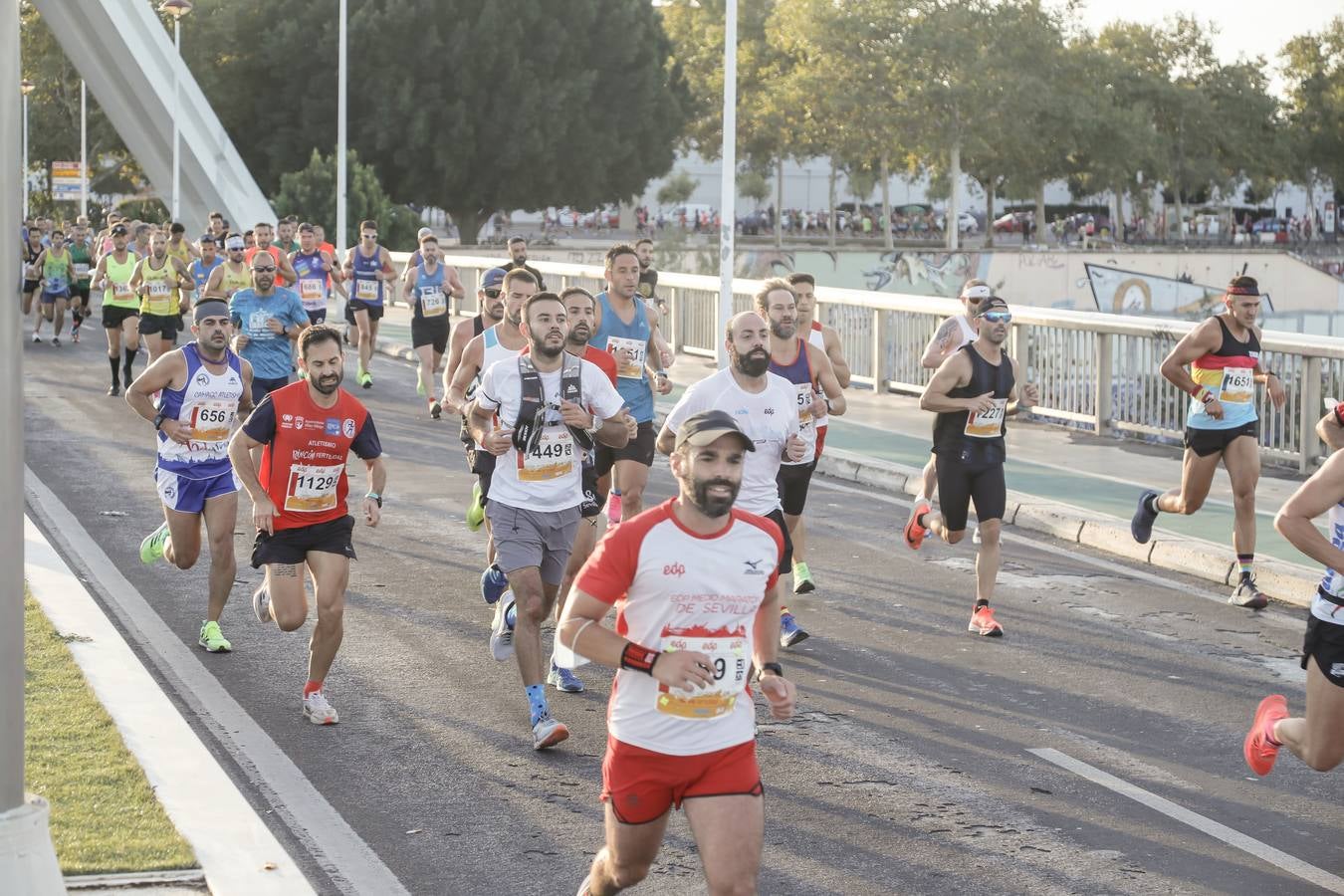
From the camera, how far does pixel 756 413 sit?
884 cm

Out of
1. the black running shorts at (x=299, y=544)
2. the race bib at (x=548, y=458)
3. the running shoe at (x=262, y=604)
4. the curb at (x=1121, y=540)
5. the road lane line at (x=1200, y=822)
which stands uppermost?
the race bib at (x=548, y=458)

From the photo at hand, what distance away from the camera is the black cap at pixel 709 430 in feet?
16.5

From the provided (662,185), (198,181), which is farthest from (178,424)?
(662,185)

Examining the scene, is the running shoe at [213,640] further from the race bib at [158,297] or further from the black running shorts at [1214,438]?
the race bib at [158,297]

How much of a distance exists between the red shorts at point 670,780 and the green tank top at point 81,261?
84.2 ft

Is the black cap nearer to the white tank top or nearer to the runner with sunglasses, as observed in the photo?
the white tank top

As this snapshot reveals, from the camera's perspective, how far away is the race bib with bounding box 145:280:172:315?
67.6 feet

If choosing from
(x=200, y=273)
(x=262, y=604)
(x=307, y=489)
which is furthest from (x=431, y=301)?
(x=307, y=489)

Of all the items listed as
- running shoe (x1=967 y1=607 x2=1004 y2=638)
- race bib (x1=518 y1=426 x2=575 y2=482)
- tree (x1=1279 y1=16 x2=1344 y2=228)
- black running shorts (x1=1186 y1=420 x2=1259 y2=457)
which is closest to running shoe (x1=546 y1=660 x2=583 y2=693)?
race bib (x1=518 y1=426 x2=575 y2=482)

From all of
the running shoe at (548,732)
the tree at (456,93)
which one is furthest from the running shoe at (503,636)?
the tree at (456,93)

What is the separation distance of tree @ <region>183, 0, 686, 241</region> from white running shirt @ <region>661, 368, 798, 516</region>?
4996 centimetres

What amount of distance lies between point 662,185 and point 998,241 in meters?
30.6

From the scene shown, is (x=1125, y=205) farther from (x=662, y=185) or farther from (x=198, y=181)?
(x=198, y=181)

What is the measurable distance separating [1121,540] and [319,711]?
6859 millimetres
